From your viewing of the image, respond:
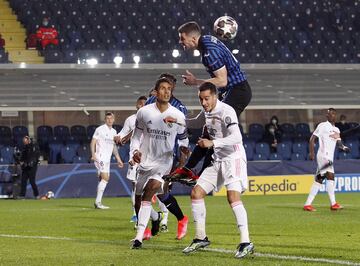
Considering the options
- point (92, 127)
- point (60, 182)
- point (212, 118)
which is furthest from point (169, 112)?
point (92, 127)

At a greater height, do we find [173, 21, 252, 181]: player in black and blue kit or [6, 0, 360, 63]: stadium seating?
[6, 0, 360, 63]: stadium seating

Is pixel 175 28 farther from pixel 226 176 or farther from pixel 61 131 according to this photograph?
pixel 226 176

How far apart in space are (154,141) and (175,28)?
24.6 meters

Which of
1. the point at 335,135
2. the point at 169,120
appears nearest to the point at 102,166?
the point at 335,135

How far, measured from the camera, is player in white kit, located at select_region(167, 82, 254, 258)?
9789 millimetres

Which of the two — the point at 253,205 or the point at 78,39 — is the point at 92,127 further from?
the point at 253,205

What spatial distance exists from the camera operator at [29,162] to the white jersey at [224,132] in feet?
61.4

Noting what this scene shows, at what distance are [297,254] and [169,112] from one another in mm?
2605

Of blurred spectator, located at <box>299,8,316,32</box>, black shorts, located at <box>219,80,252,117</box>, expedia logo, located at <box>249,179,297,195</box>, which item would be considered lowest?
expedia logo, located at <box>249,179,297,195</box>

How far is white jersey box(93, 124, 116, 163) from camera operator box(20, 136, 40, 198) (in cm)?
606

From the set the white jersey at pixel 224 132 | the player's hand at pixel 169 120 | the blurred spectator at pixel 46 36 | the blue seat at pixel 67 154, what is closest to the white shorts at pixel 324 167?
the player's hand at pixel 169 120

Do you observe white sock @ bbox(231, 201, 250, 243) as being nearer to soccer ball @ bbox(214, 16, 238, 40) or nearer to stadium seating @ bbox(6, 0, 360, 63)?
soccer ball @ bbox(214, 16, 238, 40)

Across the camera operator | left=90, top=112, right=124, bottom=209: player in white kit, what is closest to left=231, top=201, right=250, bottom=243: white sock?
left=90, top=112, right=124, bottom=209: player in white kit

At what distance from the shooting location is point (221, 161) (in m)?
10.0
